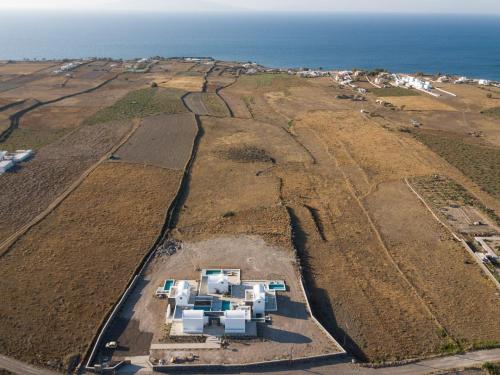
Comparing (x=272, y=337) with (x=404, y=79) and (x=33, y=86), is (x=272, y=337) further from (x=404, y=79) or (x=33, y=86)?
(x=404, y=79)

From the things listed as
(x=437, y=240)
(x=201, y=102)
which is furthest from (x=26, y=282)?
(x=201, y=102)

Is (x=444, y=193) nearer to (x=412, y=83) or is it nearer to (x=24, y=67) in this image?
(x=412, y=83)

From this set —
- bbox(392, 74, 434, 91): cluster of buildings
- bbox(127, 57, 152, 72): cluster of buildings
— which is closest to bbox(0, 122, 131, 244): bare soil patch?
bbox(127, 57, 152, 72): cluster of buildings

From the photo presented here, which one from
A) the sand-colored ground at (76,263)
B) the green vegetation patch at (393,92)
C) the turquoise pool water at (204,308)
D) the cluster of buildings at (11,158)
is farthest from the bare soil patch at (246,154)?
the green vegetation patch at (393,92)

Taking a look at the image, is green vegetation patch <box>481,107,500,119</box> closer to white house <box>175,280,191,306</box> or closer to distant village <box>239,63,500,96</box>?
distant village <box>239,63,500,96</box>

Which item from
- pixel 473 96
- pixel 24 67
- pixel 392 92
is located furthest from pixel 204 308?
pixel 24 67

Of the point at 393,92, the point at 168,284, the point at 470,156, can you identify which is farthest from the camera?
the point at 393,92
